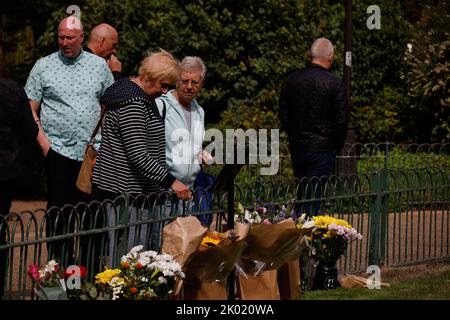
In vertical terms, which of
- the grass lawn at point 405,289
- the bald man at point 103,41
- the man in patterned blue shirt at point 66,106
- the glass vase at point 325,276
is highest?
the bald man at point 103,41

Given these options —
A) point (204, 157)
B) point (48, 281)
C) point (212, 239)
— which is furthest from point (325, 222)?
point (48, 281)

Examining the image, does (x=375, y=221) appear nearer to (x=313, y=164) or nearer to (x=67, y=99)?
(x=313, y=164)

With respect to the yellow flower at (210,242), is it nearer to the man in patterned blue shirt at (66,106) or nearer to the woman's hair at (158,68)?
the woman's hair at (158,68)

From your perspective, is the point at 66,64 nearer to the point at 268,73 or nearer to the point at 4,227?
the point at 4,227

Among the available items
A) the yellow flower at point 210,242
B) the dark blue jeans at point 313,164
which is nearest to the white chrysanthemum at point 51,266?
the yellow flower at point 210,242

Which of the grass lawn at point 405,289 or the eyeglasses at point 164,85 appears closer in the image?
the eyeglasses at point 164,85

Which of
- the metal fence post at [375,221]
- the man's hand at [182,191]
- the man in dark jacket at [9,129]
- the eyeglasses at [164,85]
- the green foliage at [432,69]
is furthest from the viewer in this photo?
the green foliage at [432,69]

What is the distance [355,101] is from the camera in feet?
59.7

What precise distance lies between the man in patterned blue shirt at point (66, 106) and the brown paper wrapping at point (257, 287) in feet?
4.82

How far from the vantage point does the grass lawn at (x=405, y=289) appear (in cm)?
847
